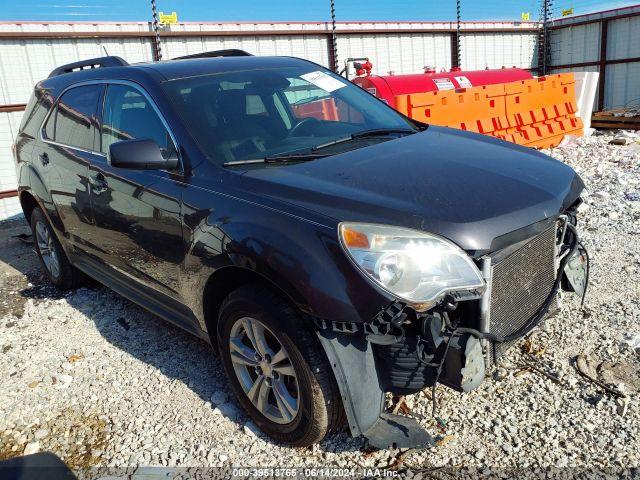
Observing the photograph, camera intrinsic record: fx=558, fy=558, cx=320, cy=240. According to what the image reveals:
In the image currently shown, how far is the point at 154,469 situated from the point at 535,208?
2235 mm

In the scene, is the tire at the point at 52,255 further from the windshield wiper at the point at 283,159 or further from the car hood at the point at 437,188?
the car hood at the point at 437,188

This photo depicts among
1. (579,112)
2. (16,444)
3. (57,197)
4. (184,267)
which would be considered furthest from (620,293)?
(579,112)

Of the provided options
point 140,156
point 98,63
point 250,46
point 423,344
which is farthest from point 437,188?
point 250,46

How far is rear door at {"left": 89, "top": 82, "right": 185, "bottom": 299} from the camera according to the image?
3.06 metres

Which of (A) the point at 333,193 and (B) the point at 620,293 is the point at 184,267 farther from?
(B) the point at 620,293

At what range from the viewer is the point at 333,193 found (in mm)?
2504

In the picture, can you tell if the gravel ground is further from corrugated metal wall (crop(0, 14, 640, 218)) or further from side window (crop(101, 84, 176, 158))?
corrugated metal wall (crop(0, 14, 640, 218))

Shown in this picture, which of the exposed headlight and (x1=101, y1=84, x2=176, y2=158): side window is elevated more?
(x1=101, y1=84, x2=176, y2=158): side window

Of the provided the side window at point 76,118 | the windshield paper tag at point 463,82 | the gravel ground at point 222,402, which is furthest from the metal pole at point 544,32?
the side window at point 76,118

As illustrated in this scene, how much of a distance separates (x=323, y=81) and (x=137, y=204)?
1.59 m

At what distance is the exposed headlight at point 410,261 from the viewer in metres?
2.25

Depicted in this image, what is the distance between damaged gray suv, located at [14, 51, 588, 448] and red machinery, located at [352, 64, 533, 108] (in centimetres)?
545

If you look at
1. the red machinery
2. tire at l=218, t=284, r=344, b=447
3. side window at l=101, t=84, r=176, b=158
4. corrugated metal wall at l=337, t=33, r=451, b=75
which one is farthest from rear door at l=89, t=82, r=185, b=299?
corrugated metal wall at l=337, t=33, r=451, b=75

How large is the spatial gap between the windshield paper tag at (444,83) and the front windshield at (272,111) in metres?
6.39
